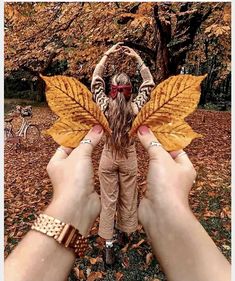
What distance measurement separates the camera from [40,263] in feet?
1.82

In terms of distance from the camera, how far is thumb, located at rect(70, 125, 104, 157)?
660 millimetres

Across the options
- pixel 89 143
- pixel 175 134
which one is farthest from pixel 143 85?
pixel 89 143

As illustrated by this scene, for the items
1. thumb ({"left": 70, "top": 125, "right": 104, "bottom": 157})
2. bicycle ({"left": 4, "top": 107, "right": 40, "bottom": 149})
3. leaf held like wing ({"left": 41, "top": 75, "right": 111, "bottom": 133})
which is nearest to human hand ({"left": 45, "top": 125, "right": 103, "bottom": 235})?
→ thumb ({"left": 70, "top": 125, "right": 104, "bottom": 157})

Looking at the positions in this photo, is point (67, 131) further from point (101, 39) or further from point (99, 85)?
point (101, 39)

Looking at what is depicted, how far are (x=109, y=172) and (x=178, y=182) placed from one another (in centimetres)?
47

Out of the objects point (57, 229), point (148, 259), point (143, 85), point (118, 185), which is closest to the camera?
point (57, 229)

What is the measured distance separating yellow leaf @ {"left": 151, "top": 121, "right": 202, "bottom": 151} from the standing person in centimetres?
18

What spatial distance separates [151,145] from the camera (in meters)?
0.68

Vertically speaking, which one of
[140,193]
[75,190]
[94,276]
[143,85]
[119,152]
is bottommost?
[94,276]

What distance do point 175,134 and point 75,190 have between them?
0.94 ft

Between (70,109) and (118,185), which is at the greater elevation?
(70,109)

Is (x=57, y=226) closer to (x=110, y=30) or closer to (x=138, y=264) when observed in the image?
(x=138, y=264)

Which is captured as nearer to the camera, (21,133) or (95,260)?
(95,260)

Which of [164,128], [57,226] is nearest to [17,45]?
[164,128]
